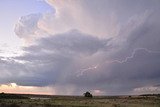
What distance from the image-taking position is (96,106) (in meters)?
96.9

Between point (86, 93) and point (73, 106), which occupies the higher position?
point (86, 93)

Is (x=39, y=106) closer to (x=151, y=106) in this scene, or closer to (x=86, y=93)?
(x=151, y=106)

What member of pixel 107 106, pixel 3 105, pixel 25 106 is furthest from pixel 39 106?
pixel 107 106

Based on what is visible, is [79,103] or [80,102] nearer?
[79,103]

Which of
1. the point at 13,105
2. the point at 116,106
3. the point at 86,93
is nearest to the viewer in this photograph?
the point at 116,106

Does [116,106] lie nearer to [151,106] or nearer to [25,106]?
[151,106]

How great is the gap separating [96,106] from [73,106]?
6648 millimetres

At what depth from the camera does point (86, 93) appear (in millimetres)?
179125

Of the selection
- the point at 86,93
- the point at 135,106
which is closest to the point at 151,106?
the point at 135,106

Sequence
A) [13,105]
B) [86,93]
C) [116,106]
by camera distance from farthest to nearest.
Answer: [86,93]
[13,105]
[116,106]

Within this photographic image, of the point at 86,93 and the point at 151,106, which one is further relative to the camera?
the point at 86,93

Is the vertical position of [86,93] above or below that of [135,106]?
above

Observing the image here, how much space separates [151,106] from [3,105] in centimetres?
4363

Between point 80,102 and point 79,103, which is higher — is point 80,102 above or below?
above
